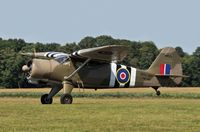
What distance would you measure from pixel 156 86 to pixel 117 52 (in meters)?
6.70

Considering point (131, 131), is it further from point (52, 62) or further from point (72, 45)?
point (72, 45)

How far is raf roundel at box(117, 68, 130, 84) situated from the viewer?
29.8m

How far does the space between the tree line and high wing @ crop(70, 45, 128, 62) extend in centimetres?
4182

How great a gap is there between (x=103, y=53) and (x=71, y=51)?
3362 inches

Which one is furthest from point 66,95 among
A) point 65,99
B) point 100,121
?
point 100,121

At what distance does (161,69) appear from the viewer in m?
33.8

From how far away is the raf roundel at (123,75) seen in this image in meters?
29.8

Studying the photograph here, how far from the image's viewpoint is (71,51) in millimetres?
112750

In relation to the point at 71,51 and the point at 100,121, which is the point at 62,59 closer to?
the point at 100,121

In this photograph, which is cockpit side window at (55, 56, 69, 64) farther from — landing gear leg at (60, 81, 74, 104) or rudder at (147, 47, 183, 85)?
rudder at (147, 47, 183, 85)

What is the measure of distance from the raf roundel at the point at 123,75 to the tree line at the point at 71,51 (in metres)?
40.1

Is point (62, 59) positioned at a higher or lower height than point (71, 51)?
lower

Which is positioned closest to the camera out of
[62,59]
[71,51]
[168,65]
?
[62,59]

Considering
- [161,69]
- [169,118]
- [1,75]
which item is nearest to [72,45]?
[1,75]
